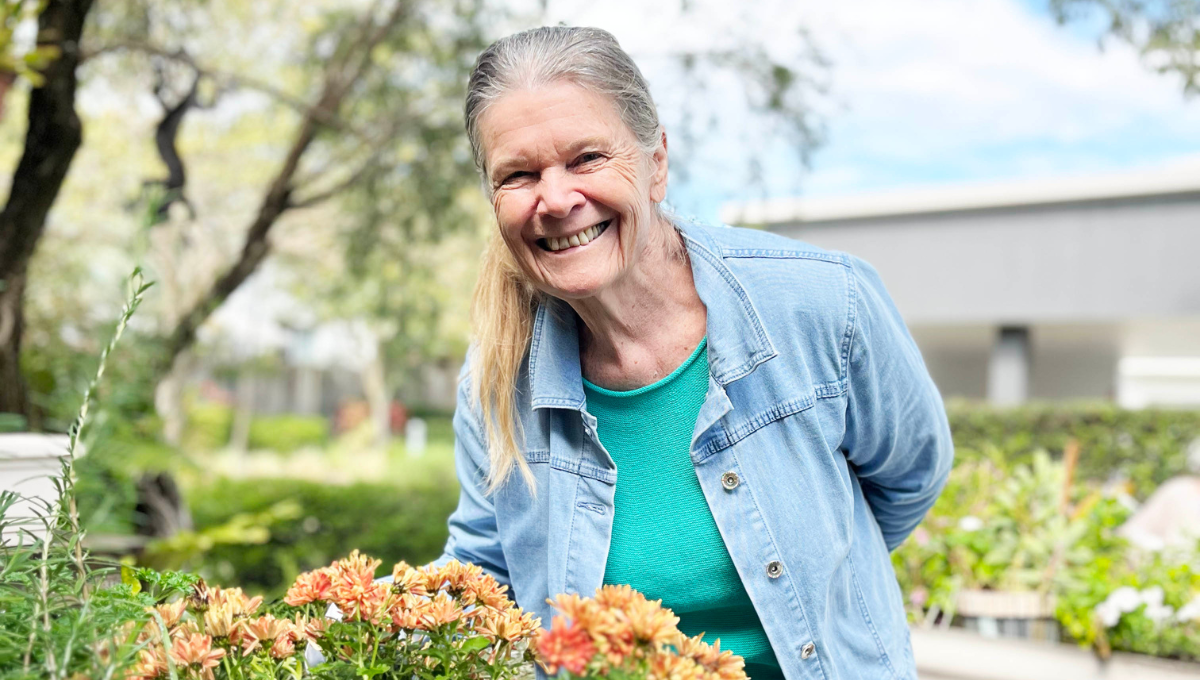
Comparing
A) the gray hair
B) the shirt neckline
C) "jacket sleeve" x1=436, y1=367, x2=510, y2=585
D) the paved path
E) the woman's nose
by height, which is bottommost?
the paved path

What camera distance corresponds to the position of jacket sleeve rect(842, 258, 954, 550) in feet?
4.91

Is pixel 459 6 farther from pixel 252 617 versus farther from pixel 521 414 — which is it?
pixel 252 617

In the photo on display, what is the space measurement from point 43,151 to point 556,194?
2.85 metres

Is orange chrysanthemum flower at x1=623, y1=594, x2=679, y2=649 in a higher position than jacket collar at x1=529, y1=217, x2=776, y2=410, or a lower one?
lower

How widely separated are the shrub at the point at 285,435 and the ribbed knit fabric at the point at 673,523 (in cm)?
2048

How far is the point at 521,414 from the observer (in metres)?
1.59

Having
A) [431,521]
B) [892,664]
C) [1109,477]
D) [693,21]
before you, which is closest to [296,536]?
[431,521]

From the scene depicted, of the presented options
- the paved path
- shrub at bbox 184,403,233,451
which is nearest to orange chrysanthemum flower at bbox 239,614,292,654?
the paved path

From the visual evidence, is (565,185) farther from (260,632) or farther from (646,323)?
(260,632)

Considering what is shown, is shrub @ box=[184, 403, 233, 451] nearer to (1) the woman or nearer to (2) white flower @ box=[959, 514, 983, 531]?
(2) white flower @ box=[959, 514, 983, 531]

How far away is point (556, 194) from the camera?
4.23 feet

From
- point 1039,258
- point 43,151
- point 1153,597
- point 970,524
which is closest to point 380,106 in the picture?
→ point 43,151

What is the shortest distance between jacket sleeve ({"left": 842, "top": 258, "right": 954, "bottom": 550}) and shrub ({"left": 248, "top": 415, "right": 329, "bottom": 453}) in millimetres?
20479

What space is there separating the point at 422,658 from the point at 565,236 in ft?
2.18
